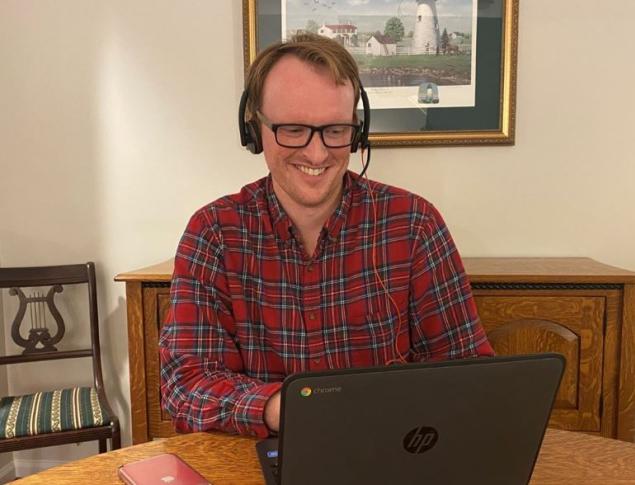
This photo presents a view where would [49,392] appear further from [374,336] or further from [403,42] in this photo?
[403,42]

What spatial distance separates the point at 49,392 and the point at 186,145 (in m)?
1.13

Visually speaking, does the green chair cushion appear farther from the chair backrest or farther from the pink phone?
the pink phone

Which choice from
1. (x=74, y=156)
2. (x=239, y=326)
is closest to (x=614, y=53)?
(x=239, y=326)

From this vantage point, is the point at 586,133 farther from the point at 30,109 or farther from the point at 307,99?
the point at 30,109

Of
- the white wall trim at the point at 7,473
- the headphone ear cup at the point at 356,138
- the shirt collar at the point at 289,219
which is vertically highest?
the headphone ear cup at the point at 356,138

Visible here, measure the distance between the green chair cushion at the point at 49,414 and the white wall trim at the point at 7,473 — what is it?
22.3 inches

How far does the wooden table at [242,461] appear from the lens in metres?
0.87

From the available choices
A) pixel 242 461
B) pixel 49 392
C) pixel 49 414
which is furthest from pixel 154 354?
pixel 242 461

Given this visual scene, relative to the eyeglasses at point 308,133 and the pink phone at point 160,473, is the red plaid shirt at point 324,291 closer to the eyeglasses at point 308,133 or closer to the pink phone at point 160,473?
the eyeglasses at point 308,133

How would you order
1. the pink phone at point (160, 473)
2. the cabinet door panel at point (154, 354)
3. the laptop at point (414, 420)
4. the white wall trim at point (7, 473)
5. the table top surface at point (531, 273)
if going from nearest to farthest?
the laptop at point (414, 420) < the pink phone at point (160, 473) < the table top surface at point (531, 273) < the cabinet door panel at point (154, 354) < the white wall trim at point (7, 473)

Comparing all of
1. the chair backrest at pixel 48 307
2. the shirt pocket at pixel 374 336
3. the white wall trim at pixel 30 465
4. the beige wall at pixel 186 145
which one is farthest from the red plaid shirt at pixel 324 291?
the white wall trim at pixel 30 465

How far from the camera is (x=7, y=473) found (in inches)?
97.6

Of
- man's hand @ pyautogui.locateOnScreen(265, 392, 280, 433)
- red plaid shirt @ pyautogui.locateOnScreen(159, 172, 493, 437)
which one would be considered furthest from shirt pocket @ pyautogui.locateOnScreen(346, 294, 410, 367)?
man's hand @ pyautogui.locateOnScreen(265, 392, 280, 433)

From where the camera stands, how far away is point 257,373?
4.03ft
